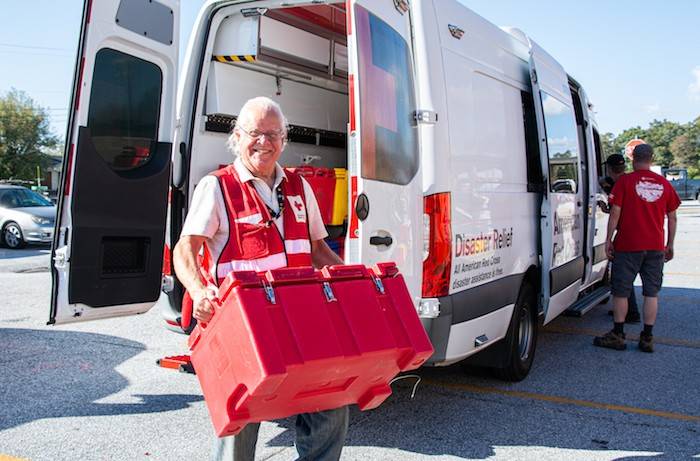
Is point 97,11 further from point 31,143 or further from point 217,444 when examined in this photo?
point 31,143

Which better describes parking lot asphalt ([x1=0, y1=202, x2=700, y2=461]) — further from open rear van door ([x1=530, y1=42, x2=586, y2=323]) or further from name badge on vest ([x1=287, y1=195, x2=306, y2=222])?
name badge on vest ([x1=287, y1=195, x2=306, y2=222])

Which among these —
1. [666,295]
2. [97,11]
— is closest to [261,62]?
[97,11]

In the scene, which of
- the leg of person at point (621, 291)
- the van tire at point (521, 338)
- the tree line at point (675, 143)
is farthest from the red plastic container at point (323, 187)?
the tree line at point (675, 143)

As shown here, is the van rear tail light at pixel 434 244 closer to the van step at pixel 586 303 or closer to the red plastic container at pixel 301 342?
the red plastic container at pixel 301 342

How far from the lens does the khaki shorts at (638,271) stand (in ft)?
A: 19.9

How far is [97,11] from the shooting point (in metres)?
3.29

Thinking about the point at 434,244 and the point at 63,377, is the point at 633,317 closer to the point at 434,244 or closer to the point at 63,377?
the point at 434,244

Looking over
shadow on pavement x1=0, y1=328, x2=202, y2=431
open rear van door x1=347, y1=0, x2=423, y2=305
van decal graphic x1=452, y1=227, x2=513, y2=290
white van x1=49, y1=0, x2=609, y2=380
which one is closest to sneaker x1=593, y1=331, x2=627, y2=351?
white van x1=49, y1=0, x2=609, y2=380

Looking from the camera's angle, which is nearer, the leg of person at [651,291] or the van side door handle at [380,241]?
the van side door handle at [380,241]

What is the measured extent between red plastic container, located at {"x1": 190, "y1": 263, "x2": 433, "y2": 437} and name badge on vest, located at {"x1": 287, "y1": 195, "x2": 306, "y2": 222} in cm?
43

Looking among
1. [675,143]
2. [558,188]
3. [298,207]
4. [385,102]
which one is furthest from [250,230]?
[675,143]

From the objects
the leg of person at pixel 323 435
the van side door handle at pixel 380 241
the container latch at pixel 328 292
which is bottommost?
the leg of person at pixel 323 435

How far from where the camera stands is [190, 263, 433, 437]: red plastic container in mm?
2047

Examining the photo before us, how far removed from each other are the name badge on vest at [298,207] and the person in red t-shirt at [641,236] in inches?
167
